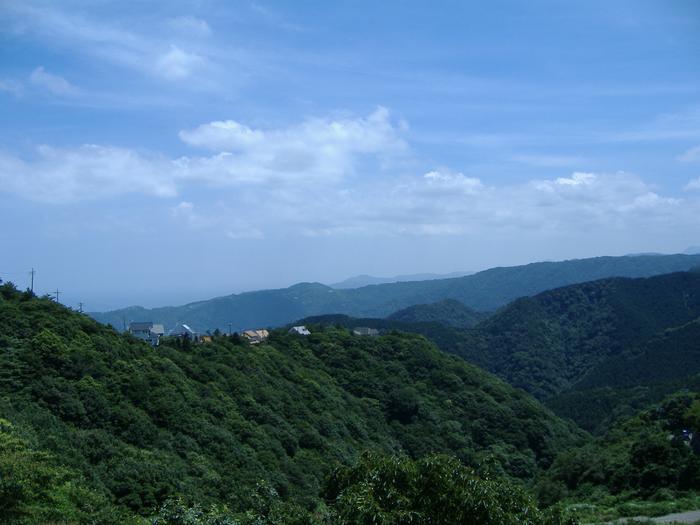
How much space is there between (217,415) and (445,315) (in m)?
129

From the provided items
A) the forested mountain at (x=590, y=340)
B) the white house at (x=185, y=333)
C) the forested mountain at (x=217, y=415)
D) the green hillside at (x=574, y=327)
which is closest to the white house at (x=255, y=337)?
the forested mountain at (x=217, y=415)

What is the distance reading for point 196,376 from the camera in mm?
28281

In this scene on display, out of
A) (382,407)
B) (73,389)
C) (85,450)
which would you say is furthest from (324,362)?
(85,450)

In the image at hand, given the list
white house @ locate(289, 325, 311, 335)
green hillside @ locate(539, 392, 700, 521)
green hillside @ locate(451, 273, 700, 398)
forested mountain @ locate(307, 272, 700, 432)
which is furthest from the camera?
green hillside @ locate(451, 273, 700, 398)

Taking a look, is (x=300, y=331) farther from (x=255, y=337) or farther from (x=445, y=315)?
(x=445, y=315)

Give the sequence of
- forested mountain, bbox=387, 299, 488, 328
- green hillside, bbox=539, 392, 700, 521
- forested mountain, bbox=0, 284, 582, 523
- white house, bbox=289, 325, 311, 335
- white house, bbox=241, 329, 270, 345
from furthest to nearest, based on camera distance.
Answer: forested mountain, bbox=387, 299, 488, 328
white house, bbox=289, 325, 311, 335
white house, bbox=241, 329, 270, 345
green hillside, bbox=539, 392, 700, 521
forested mountain, bbox=0, 284, 582, 523

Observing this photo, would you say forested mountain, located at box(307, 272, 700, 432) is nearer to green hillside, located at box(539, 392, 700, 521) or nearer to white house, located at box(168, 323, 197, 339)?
white house, located at box(168, 323, 197, 339)

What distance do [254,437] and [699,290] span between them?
10655 centimetres

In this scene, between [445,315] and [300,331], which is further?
[445,315]

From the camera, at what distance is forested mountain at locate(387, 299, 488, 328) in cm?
14612

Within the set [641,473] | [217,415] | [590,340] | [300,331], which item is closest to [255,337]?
[300,331]

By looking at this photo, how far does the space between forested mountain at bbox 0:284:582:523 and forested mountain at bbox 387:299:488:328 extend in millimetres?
99636

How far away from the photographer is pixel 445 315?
492 ft

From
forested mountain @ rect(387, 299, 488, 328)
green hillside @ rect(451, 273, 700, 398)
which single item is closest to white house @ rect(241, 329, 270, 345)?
green hillside @ rect(451, 273, 700, 398)
